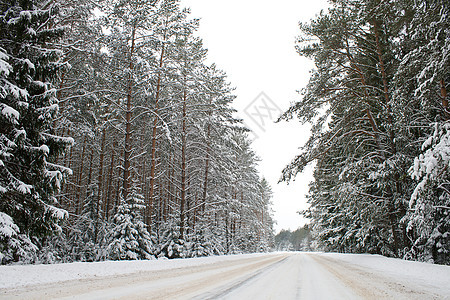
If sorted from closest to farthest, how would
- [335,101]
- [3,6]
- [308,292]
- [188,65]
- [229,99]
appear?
1. [308,292]
2. [3,6]
3. [335,101]
4. [188,65]
5. [229,99]

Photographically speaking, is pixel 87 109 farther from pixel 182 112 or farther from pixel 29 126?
pixel 182 112

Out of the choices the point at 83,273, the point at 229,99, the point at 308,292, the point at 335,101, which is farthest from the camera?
the point at 229,99

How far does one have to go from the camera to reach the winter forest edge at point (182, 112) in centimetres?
739

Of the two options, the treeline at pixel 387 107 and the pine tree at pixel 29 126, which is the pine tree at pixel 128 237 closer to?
the pine tree at pixel 29 126

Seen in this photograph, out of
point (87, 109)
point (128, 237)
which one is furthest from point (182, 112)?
point (128, 237)

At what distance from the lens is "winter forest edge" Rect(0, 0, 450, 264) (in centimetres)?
739

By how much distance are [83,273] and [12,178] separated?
12.2 feet

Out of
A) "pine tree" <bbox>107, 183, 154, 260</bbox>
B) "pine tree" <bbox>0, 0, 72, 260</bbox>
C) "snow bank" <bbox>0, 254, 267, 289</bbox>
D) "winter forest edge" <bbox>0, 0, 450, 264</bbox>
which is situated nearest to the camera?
"snow bank" <bbox>0, 254, 267, 289</bbox>

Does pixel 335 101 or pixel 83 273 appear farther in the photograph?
pixel 335 101

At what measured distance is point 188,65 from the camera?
58.3ft

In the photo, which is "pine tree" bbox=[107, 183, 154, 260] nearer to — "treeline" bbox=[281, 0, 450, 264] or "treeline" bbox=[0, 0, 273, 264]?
"treeline" bbox=[0, 0, 273, 264]

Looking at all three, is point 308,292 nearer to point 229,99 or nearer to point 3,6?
point 3,6

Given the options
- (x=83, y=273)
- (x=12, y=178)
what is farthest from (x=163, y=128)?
(x=83, y=273)

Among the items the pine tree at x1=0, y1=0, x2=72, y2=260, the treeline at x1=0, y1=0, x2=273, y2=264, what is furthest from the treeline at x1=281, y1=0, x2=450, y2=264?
the pine tree at x1=0, y1=0, x2=72, y2=260
